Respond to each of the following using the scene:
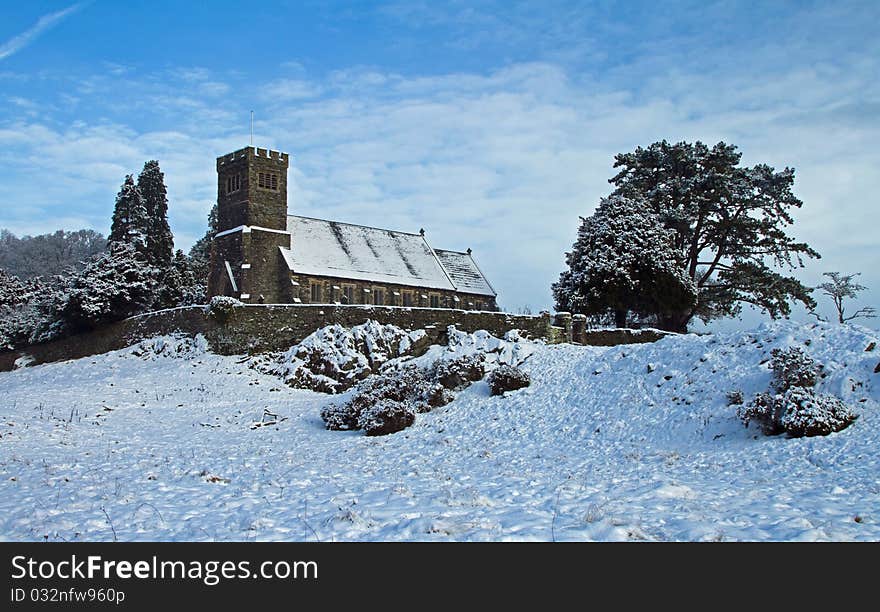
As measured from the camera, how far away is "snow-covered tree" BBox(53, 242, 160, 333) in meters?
34.5

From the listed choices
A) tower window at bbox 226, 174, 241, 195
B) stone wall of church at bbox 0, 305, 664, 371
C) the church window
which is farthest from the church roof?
stone wall of church at bbox 0, 305, 664, 371

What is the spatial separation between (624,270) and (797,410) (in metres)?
21.4

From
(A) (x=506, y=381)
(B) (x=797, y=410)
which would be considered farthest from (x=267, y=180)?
Answer: (B) (x=797, y=410)

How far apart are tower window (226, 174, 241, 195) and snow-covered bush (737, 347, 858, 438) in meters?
34.2

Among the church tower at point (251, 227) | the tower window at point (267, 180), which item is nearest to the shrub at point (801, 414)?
the church tower at point (251, 227)

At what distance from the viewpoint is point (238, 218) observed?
142 feet

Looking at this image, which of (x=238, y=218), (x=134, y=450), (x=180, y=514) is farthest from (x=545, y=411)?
(x=238, y=218)

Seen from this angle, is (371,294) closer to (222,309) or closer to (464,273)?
(464,273)

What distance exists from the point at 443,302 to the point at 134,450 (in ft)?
105

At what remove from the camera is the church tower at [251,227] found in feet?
137

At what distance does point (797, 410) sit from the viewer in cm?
1510

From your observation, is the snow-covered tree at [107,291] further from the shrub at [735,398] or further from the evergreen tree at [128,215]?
the shrub at [735,398]

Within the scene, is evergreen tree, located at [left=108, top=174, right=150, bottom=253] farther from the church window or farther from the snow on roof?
the snow on roof
